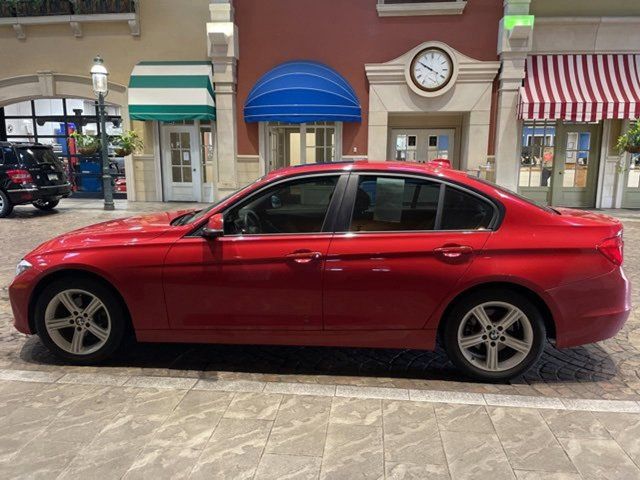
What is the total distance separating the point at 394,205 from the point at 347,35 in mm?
11183

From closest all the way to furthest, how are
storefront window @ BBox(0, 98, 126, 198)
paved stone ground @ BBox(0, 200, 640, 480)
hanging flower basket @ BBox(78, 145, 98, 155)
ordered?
paved stone ground @ BBox(0, 200, 640, 480) → hanging flower basket @ BBox(78, 145, 98, 155) → storefront window @ BBox(0, 98, 126, 198)

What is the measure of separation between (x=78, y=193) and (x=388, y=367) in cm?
1586

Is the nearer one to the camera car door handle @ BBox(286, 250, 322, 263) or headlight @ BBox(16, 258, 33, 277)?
car door handle @ BBox(286, 250, 322, 263)

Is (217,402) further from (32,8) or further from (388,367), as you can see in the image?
(32,8)

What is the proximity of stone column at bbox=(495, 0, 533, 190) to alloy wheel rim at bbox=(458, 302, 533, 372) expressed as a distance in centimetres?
1076

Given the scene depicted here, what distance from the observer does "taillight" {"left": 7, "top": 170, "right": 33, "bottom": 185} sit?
12.1m

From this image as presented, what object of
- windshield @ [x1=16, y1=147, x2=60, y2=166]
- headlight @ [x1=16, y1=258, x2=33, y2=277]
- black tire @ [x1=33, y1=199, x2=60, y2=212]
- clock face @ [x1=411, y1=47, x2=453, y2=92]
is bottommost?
black tire @ [x1=33, y1=199, x2=60, y2=212]

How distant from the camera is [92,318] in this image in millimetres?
3910

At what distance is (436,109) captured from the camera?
13.5 meters

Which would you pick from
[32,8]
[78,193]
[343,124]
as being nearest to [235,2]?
[343,124]

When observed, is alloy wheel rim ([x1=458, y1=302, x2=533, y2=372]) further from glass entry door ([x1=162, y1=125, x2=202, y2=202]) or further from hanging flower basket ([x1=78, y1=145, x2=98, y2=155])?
hanging flower basket ([x1=78, y1=145, x2=98, y2=155])

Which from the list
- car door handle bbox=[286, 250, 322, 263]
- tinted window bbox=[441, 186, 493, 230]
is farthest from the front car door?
tinted window bbox=[441, 186, 493, 230]

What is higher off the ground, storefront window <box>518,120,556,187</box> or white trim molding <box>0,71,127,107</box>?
white trim molding <box>0,71,127,107</box>

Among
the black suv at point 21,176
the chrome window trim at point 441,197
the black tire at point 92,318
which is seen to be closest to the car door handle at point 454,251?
the chrome window trim at point 441,197
